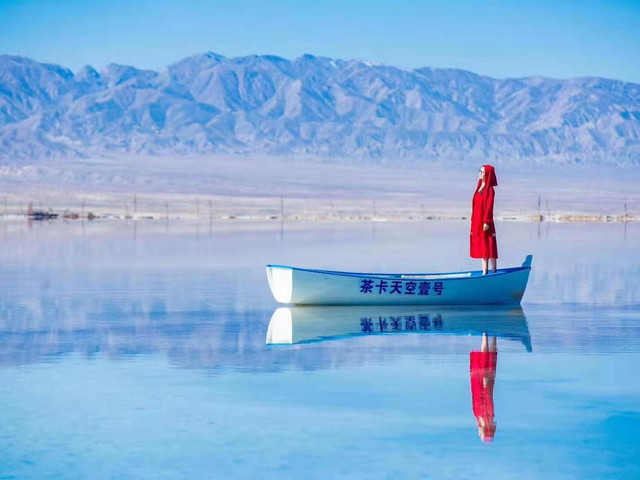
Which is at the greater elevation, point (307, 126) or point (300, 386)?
point (307, 126)

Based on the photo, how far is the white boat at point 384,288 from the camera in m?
14.1

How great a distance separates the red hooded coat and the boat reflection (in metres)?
0.70

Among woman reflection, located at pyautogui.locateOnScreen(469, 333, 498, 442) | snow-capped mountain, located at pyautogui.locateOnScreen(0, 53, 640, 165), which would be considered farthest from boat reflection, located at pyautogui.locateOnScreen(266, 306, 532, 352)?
snow-capped mountain, located at pyautogui.locateOnScreen(0, 53, 640, 165)

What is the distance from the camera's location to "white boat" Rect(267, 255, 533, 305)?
14.1 metres

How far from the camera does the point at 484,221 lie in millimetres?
14516

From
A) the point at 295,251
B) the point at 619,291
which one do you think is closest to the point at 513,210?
the point at 295,251

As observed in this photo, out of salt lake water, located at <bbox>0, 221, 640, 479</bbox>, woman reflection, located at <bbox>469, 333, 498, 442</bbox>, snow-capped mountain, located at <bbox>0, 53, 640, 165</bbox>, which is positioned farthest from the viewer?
snow-capped mountain, located at <bbox>0, 53, 640, 165</bbox>

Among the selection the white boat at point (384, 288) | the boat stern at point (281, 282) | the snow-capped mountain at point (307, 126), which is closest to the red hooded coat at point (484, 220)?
the white boat at point (384, 288)

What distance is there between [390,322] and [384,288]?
1367 millimetres

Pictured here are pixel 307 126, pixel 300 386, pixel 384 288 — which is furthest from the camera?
pixel 307 126

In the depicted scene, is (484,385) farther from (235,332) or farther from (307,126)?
(307,126)

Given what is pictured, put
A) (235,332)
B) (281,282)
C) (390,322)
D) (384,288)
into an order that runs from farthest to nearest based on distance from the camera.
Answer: (281,282), (384,288), (390,322), (235,332)

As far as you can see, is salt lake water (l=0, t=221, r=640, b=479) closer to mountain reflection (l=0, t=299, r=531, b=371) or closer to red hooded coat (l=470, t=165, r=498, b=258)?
mountain reflection (l=0, t=299, r=531, b=371)

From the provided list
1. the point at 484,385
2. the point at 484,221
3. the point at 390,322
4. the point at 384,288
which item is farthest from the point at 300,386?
the point at 484,221
